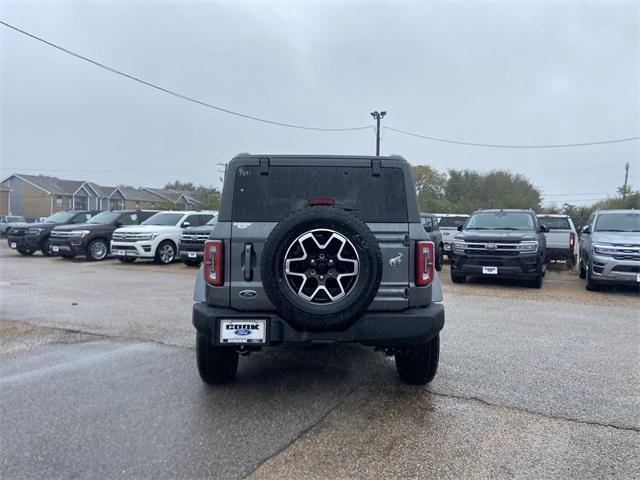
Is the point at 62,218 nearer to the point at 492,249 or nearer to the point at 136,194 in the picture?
the point at 492,249

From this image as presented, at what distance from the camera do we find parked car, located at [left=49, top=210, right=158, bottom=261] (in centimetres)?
1619

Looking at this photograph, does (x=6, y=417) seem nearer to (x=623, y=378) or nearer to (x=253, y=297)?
(x=253, y=297)

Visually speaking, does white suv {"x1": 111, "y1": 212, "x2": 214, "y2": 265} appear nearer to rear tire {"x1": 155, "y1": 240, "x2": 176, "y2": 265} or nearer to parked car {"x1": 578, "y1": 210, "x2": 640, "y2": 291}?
rear tire {"x1": 155, "y1": 240, "x2": 176, "y2": 265}

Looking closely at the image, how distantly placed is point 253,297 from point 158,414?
113 centimetres

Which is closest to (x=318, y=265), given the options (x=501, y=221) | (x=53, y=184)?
Result: (x=501, y=221)

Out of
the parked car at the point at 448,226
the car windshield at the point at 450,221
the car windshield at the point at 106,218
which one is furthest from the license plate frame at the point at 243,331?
the car windshield at the point at 450,221

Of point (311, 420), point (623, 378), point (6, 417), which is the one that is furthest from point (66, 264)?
point (623, 378)

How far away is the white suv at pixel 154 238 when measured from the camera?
1520cm

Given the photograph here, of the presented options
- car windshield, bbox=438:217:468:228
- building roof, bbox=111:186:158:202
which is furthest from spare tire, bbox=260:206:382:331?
building roof, bbox=111:186:158:202

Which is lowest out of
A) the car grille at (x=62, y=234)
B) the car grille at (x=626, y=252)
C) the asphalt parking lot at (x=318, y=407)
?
the asphalt parking lot at (x=318, y=407)

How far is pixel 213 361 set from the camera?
13.6 ft

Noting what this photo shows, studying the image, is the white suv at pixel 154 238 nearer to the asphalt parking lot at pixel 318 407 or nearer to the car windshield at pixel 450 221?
the asphalt parking lot at pixel 318 407

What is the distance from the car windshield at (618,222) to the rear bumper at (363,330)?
8868 mm

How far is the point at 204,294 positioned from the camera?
3.96 metres
